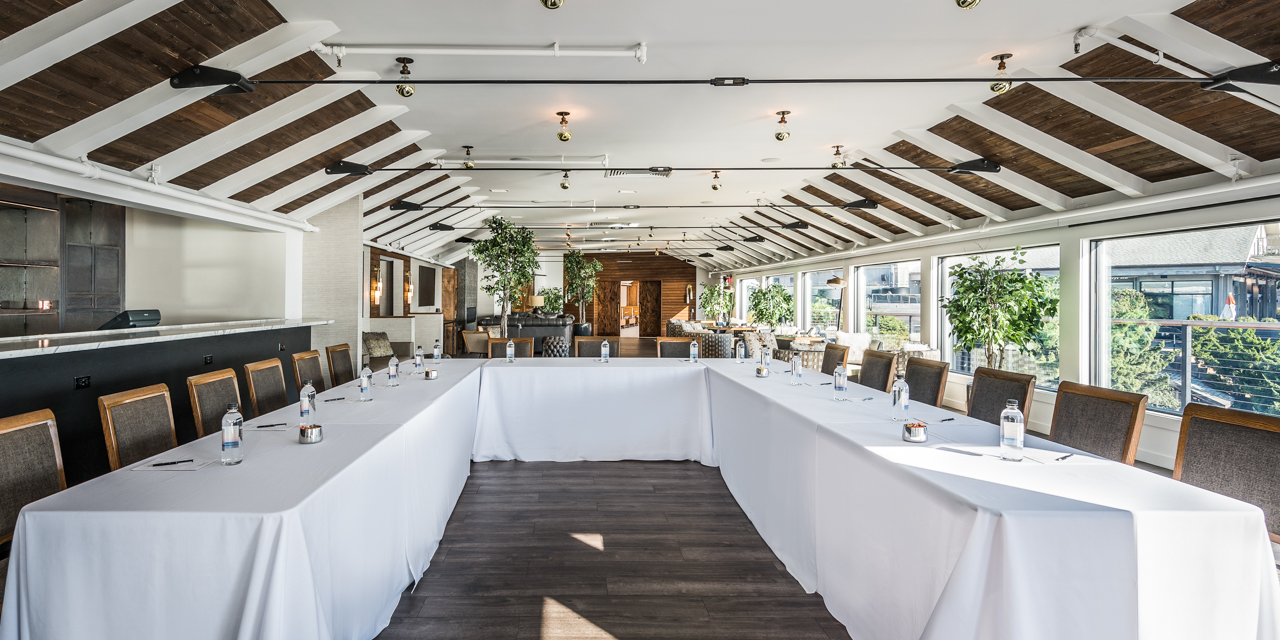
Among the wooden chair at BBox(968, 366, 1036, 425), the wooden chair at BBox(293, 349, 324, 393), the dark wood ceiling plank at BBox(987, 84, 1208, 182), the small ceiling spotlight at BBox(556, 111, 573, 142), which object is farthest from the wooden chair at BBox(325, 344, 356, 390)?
the dark wood ceiling plank at BBox(987, 84, 1208, 182)

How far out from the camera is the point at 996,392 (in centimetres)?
337

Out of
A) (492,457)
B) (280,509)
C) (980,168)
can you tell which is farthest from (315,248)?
(980,168)

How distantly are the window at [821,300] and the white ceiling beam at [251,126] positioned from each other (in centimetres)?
1082

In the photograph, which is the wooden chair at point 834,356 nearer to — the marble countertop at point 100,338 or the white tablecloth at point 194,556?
the white tablecloth at point 194,556

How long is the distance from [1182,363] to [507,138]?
294 inches

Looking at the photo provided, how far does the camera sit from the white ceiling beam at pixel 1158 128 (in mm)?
4621

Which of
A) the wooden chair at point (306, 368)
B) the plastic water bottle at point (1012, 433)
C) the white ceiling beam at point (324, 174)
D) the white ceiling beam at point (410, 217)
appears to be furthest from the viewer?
the white ceiling beam at point (410, 217)

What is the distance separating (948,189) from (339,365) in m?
7.20

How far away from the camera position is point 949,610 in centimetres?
164

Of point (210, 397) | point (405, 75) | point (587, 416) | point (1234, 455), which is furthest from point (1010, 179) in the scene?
point (210, 397)

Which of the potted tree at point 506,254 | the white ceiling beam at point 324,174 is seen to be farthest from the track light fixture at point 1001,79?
the potted tree at point 506,254

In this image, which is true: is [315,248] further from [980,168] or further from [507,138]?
[980,168]

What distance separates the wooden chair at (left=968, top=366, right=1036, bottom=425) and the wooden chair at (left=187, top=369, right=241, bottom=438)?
13.3ft

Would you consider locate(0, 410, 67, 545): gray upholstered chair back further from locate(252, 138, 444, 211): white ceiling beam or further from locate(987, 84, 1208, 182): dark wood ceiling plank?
locate(987, 84, 1208, 182): dark wood ceiling plank
